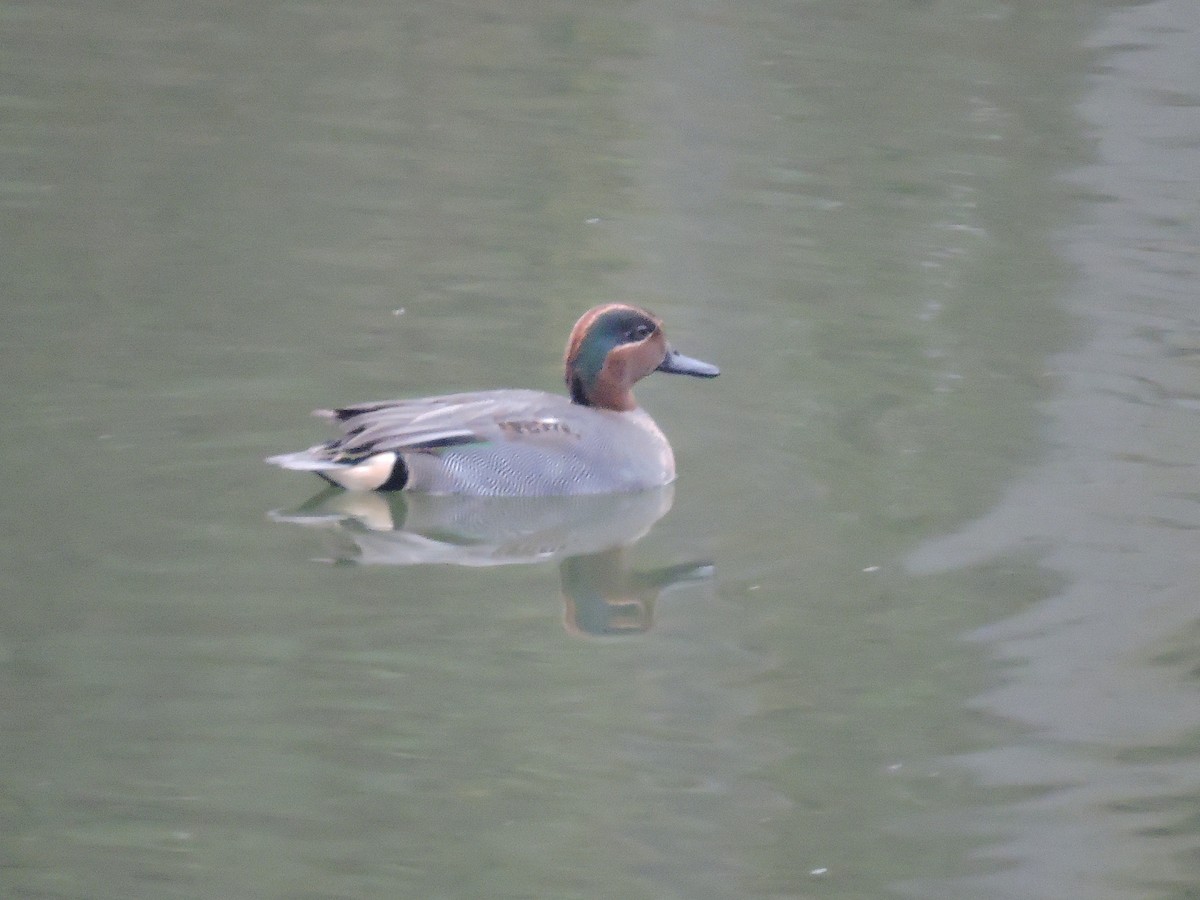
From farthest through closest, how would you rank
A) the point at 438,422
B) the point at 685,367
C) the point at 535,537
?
the point at 685,367
the point at 438,422
the point at 535,537

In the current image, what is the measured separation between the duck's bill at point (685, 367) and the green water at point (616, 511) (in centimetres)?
31

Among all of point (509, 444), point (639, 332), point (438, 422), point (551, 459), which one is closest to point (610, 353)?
point (639, 332)

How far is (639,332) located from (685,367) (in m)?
0.32

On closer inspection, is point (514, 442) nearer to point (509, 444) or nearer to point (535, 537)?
point (509, 444)

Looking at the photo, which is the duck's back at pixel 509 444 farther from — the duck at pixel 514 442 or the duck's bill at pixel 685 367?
the duck's bill at pixel 685 367

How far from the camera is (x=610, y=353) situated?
834cm

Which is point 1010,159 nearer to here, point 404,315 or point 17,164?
point 404,315

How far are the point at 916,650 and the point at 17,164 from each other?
7601 mm

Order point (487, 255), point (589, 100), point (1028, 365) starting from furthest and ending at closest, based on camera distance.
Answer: point (589, 100) → point (487, 255) → point (1028, 365)

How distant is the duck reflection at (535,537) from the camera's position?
279 inches

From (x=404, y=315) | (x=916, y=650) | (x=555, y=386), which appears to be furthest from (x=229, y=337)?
(x=916, y=650)

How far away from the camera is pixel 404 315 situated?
9844mm

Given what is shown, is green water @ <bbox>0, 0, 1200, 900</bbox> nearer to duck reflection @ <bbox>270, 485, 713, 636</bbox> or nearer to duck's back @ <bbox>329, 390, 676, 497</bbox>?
duck reflection @ <bbox>270, 485, 713, 636</bbox>

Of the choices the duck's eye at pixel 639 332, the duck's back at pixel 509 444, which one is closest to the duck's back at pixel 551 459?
the duck's back at pixel 509 444
